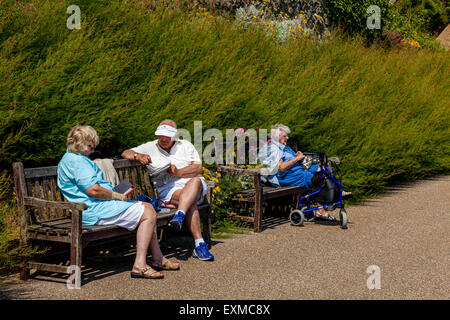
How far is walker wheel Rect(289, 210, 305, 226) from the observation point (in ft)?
25.5

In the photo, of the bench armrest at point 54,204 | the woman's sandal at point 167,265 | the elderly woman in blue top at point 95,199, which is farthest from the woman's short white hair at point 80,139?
the woman's sandal at point 167,265

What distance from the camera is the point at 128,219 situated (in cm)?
517

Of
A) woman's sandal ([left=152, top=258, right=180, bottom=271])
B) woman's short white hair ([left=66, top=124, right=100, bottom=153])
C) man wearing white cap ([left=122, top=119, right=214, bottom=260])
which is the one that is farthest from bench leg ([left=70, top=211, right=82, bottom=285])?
man wearing white cap ([left=122, top=119, right=214, bottom=260])

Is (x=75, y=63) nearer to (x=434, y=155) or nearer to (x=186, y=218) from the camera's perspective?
(x=186, y=218)

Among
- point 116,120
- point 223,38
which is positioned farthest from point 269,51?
point 116,120

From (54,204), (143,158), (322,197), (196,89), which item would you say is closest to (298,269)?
(143,158)

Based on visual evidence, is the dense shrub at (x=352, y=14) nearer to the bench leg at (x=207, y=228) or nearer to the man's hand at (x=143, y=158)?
the bench leg at (x=207, y=228)

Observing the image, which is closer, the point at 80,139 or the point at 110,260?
the point at 80,139

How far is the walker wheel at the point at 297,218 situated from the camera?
7762 millimetres

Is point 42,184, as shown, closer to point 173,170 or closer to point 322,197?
point 173,170

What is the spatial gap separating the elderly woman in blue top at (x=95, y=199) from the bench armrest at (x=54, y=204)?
303 mm

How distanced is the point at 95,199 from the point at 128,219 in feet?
1.08

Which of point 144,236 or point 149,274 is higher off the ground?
point 144,236

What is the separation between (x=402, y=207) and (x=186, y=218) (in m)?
4.62
